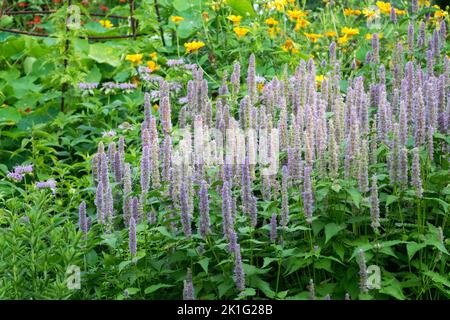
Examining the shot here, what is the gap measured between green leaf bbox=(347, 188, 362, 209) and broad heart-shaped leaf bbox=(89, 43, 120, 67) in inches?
156

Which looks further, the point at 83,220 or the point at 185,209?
the point at 83,220

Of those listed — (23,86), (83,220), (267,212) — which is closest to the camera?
(267,212)

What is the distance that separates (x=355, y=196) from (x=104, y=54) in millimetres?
4165

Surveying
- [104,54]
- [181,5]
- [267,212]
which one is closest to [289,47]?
[181,5]

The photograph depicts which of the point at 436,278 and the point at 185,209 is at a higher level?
the point at 185,209

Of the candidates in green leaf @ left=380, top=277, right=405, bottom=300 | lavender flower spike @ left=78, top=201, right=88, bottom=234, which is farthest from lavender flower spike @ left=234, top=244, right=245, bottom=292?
lavender flower spike @ left=78, top=201, right=88, bottom=234

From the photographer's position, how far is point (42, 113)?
652 centimetres

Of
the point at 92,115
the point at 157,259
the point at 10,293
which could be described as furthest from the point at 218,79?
the point at 10,293

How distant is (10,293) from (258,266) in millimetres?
1077

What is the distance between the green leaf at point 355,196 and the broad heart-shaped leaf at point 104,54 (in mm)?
3955

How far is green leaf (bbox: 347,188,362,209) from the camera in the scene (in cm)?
341

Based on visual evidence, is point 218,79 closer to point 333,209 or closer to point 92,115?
point 92,115

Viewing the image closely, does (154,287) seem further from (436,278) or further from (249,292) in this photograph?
(436,278)

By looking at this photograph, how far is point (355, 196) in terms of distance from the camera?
344cm
